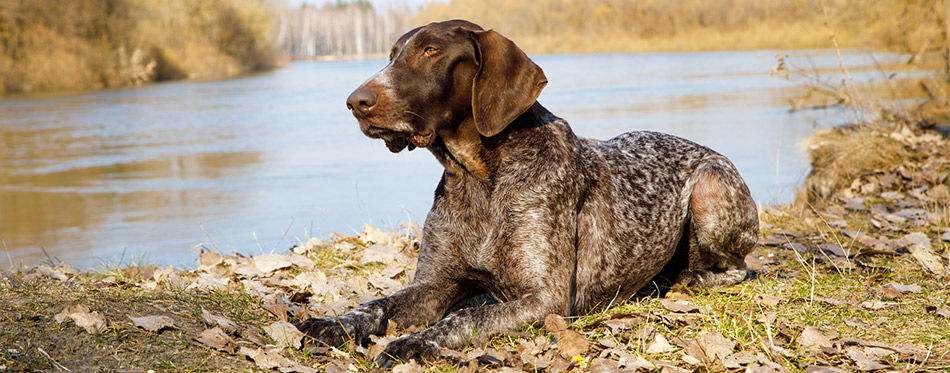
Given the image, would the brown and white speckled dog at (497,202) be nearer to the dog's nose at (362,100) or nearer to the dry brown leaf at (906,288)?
the dog's nose at (362,100)

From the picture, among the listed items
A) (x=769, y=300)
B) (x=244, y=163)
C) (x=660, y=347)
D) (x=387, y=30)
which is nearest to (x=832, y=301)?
(x=769, y=300)

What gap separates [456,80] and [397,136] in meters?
0.44

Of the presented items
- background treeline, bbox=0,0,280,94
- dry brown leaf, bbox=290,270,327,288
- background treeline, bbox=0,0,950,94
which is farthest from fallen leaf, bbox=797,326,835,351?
background treeline, bbox=0,0,280,94

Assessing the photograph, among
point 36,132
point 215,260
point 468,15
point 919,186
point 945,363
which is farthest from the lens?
point 468,15

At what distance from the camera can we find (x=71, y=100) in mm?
29109

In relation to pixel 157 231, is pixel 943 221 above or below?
above

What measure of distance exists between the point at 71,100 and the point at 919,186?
29.0 meters

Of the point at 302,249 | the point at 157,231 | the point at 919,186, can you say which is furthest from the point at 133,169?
the point at 919,186

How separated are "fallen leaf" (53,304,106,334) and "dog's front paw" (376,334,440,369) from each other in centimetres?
134

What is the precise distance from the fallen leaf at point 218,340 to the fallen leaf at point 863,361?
3.03 m

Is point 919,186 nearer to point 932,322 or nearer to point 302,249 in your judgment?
point 932,322

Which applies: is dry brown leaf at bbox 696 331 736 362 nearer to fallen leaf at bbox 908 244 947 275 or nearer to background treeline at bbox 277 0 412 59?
fallen leaf at bbox 908 244 947 275

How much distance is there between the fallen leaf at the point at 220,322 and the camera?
3.98m

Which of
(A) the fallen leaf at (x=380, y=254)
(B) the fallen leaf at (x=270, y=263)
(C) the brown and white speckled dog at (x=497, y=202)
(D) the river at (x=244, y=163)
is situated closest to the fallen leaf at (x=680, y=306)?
(C) the brown and white speckled dog at (x=497, y=202)
